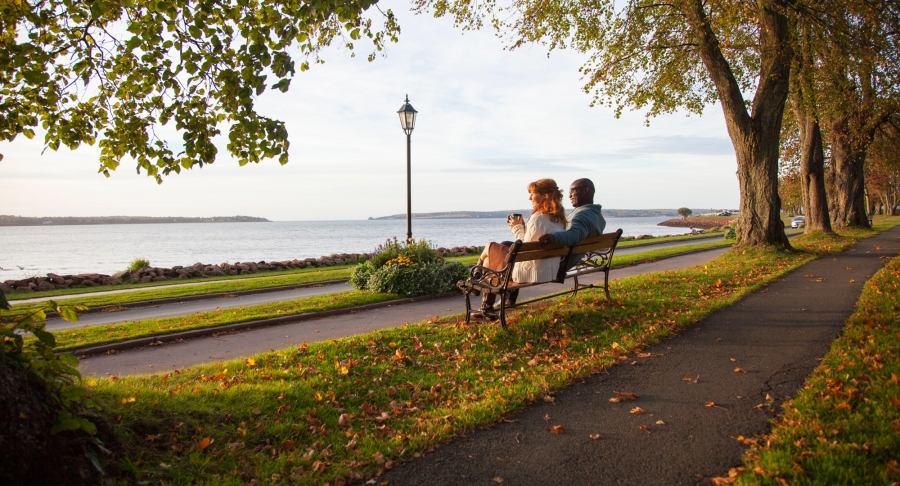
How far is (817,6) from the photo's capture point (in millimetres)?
13461

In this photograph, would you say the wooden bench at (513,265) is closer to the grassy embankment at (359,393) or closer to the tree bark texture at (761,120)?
the grassy embankment at (359,393)

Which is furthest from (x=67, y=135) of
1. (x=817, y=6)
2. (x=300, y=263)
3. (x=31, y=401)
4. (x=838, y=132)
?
(x=838, y=132)

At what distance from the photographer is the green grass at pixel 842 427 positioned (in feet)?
10.4

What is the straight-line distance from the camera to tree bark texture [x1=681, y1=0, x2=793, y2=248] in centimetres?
1430

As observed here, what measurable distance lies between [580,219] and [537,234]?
74 centimetres

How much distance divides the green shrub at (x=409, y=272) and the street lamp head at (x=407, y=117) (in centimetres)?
373

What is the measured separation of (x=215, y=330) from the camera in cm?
866

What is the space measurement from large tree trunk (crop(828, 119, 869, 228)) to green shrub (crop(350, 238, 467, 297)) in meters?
21.9

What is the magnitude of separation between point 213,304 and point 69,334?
3.76 metres

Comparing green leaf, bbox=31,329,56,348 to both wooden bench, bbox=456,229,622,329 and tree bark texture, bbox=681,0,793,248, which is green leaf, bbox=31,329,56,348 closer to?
wooden bench, bbox=456,229,622,329

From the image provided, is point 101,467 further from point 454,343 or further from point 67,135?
point 454,343

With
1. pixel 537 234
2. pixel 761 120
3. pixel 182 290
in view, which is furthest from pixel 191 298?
pixel 761 120

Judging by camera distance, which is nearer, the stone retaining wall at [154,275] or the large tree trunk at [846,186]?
the stone retaining wall at [154,275]

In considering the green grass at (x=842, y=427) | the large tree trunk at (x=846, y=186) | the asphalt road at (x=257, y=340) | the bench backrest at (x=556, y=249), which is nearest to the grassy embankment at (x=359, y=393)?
the bench backrest at (x=556, y=249)
